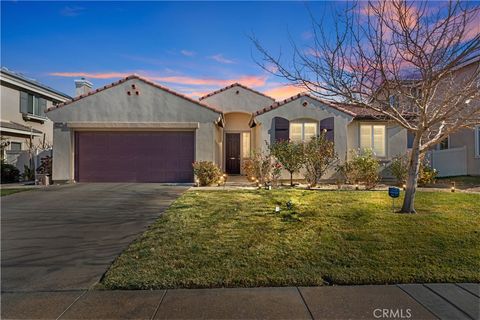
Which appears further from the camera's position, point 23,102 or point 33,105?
point 33,105

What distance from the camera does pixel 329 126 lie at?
14.0 meters

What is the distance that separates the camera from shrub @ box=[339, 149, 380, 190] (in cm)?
1191

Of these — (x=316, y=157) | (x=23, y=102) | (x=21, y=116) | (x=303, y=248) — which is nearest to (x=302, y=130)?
(x=316, y=157)

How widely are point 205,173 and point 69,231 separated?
254 inches

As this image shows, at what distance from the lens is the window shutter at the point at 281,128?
45.7 feet

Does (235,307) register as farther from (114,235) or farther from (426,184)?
(426,184)

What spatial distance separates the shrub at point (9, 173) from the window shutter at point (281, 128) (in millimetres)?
13058

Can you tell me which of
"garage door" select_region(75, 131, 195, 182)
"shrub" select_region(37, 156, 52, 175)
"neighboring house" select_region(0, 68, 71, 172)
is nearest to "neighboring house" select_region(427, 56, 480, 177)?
"garage door" select_region(75, 131, 195, 182)

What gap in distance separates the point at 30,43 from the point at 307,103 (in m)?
11.9

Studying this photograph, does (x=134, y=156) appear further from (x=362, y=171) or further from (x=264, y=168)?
(x=362, y=171)

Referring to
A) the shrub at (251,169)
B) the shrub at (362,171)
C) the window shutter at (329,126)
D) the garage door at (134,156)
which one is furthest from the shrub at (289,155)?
the garage door at (134,156)

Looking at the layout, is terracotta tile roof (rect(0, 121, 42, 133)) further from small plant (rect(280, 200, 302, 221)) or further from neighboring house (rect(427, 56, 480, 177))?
neighboring house (rect(427, 56, 480, 177))

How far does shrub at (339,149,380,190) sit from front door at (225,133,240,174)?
7015 mm

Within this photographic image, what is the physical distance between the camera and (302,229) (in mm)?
6105
